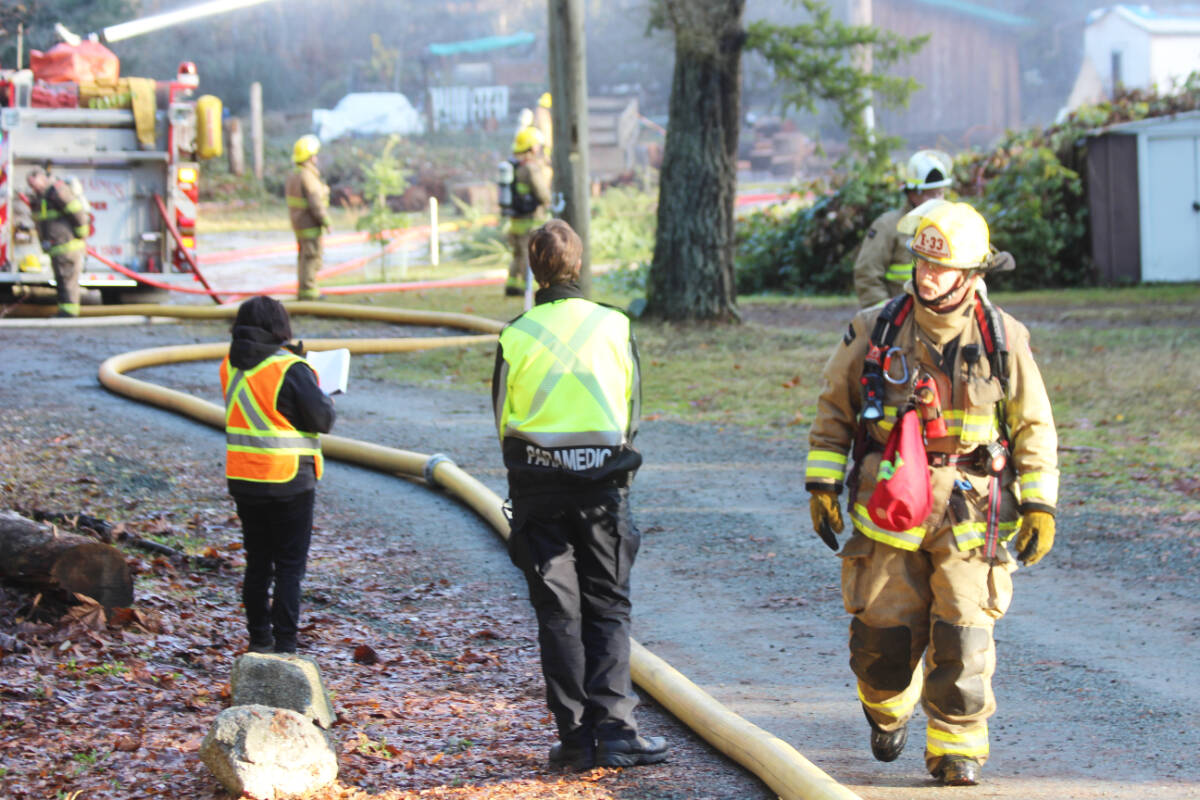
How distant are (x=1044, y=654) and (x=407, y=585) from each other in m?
2.76

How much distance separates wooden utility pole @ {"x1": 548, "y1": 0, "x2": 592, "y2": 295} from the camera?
11508mm

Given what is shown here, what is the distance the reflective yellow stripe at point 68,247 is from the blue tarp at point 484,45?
34.1 meters

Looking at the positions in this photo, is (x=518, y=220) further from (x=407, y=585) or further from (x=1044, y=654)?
(x=1044, y=654)

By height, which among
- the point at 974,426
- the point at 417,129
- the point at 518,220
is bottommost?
the point at 974,426

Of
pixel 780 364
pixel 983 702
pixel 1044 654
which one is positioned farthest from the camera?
pixel 780 364

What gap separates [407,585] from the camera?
Result: 6.05 m

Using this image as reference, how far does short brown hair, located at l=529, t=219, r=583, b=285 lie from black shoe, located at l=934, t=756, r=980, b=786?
1.80 meters

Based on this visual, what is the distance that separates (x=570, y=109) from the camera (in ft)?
38.5

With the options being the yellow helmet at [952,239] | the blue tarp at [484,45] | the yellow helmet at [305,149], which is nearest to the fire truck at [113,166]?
the yellow helmet at [305,149]

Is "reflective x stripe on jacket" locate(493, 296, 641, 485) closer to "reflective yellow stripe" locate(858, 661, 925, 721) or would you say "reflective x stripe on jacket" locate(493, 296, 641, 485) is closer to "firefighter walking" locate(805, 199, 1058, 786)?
"firefighter walking" locate(805, 199, 1058, 786)

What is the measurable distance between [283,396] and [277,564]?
0.64 metres

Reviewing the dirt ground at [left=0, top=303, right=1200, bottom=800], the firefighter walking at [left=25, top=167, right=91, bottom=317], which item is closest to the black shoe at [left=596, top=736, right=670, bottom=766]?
the dirt ground at [left=0, top=303, right=1200, bottom=800]

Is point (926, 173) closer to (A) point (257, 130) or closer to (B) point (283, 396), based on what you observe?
(B) point (283, 396)

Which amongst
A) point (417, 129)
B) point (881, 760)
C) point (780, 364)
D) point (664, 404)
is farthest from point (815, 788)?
point (417, 129)
